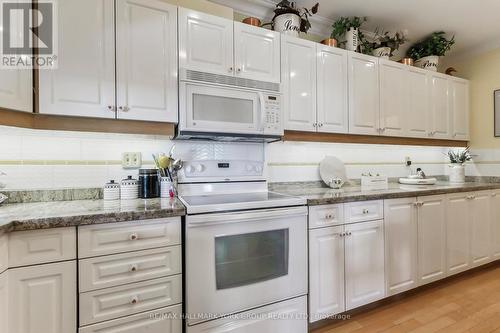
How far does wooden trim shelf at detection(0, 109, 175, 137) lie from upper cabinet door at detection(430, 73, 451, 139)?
279cm

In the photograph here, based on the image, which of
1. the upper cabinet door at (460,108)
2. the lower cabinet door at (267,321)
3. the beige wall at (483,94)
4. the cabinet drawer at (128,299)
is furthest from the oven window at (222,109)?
the beige wall at (483,94)

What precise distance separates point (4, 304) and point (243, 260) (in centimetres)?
106

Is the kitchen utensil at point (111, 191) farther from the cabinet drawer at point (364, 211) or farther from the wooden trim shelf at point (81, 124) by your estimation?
the cabinet drawer at point (364, 211)

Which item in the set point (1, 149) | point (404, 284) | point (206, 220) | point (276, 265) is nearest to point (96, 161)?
point (1, 149)

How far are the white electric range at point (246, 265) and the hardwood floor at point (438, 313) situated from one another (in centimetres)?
48

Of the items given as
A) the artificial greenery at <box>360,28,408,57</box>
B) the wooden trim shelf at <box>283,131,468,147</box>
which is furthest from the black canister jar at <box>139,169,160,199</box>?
the artificial greenery at <box>360,28,408,57</box>

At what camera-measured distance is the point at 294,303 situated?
5.29 ft

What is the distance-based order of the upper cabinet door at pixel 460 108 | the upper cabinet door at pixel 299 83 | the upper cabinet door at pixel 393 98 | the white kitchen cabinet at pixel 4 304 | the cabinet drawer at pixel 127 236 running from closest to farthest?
the white kitchen cabinet at pixel 4 304
the cabinet drawer at pixel 127 236
the upper cabinet door at pixel 299 83
the upper cabinet door at pixel 393 98
the upper cabinet door at pixel 460 108

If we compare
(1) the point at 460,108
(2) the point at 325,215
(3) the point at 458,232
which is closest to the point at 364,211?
(2) the point at 325,215

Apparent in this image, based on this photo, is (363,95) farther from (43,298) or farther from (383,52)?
(43,298)

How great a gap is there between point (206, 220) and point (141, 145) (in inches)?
33.8

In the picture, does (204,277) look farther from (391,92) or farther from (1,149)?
(391,92)

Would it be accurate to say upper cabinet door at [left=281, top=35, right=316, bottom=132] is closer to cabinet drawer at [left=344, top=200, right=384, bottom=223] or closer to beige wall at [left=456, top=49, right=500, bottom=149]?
cabinet drawer at [left=344, top=200, right=384, bottom=223]

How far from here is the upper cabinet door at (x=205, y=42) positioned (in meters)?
1.67
